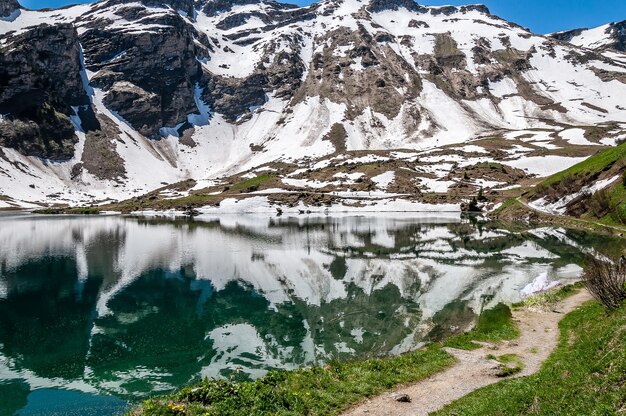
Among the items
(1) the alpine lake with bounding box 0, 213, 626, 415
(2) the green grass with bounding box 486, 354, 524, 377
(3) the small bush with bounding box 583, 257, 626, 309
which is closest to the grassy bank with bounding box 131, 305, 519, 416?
(2) the green grass with bounding box 486, 354, 524, 377

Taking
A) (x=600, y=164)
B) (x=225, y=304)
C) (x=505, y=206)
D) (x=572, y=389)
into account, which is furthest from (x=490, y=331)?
(x=505, y=206)

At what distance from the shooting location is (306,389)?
765 inches

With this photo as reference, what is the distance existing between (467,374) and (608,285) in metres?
10.4

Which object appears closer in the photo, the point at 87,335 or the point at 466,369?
the point at 466,369

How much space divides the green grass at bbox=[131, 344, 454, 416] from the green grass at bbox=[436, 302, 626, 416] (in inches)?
157

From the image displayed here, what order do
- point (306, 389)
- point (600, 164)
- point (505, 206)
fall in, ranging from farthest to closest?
point (505, 206)
point (600, 164)
point (306, 389)

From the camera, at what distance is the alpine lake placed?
25609mm

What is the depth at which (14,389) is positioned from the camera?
23312mm

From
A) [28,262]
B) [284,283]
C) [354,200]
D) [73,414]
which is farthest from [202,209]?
[73,414]

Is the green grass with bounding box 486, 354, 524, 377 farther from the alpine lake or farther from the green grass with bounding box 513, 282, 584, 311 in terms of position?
the green grass with bounding box 513, 282, 584, 311

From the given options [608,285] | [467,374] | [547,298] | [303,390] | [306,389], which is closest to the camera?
[303,390]

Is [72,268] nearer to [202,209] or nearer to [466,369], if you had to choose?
[466,369]

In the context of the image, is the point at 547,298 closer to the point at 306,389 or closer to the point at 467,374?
the point at 467,374

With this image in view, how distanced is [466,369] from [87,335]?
26940 millimetres
